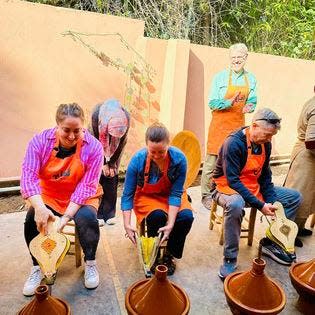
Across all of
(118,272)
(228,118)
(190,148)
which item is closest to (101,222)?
(118,272)

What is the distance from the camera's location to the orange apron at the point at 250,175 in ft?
9.33

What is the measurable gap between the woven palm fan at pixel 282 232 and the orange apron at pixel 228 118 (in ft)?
4.91

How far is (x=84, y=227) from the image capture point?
2398mm

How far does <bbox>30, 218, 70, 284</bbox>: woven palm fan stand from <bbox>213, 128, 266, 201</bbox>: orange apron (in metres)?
1.38

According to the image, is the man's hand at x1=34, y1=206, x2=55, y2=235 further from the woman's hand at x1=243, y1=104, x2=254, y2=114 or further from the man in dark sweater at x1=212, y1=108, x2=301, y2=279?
the woman's hand at x1=243, y1=104, x2=254, y2=114

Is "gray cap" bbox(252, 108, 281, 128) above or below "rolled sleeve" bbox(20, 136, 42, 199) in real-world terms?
above

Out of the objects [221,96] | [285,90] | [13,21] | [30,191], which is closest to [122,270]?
[30,191]

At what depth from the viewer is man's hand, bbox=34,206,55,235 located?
224cm

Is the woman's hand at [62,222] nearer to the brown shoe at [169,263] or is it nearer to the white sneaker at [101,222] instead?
the brown shoe at [169,263]

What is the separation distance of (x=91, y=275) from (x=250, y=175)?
1491 millimetres

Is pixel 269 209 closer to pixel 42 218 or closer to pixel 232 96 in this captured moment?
pixel 232 96

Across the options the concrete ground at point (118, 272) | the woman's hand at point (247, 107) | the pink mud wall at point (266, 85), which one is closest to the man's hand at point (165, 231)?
the concrete ground at point (118, 272)

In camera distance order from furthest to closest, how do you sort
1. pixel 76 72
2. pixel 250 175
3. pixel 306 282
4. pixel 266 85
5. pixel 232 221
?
pixel 266 85 → pixel 76 72 → pixel 250 175 → pixel 232 221 → pixel 306 282

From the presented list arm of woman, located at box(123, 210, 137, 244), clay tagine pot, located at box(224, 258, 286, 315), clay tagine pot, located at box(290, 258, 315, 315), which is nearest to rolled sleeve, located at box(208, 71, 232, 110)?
arm of woman, located at box(123, 210, 137, 244)
